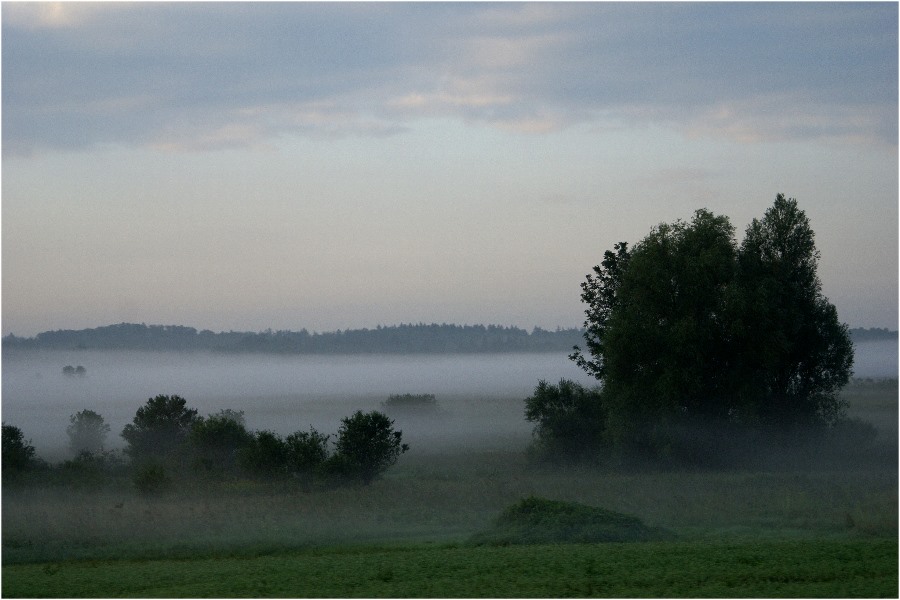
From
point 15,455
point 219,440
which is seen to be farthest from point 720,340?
point 15,455

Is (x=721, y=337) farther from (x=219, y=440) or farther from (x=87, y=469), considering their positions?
(x=87, y=469)

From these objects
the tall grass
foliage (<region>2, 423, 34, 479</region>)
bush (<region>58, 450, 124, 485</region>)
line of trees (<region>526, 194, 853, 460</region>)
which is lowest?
the tall grass

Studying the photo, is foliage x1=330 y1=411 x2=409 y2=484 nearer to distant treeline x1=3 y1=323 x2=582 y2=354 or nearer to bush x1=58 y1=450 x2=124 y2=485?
bush x1=58 y1=450 x2=124 y2=485

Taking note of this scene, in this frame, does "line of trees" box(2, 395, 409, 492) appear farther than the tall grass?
Yes

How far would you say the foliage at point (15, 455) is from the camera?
2680 centimetres

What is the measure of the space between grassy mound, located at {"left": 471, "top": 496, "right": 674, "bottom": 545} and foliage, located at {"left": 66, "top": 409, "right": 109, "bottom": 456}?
2383 centimetres

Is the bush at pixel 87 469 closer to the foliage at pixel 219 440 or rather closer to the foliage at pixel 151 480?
the foliage at pixel 151 480

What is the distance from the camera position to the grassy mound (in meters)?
20.3

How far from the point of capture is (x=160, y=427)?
40312mm

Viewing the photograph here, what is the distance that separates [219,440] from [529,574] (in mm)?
25486

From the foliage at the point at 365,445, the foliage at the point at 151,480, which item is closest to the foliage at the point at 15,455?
the foliage at the point at 151,480

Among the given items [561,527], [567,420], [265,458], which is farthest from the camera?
[567,420]

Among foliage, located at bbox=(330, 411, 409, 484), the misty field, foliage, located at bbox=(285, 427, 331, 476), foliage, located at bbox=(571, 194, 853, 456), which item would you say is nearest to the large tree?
foliage, located at bbox=(571, 194, 853, 456)

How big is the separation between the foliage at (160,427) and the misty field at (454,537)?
25.3 feet
